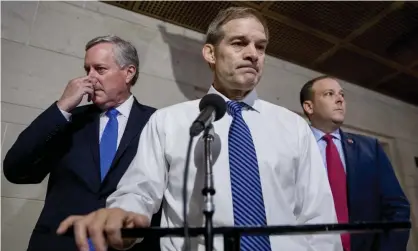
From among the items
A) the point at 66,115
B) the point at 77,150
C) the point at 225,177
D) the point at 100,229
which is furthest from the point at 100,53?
the point at 100,229

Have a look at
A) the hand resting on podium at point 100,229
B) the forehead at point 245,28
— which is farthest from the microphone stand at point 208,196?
the forehead at point 245,28

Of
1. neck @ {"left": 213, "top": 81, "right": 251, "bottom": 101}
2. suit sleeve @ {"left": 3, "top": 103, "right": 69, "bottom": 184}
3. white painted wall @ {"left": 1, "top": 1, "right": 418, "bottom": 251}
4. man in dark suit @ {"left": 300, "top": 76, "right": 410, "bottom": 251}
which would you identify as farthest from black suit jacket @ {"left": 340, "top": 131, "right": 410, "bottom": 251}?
suit sleeve @ {"left": 3, "top": 103, "right": 69, "bottom": 184}

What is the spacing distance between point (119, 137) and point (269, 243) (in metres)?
0.74

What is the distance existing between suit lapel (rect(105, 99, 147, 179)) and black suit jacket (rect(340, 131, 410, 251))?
94 centimetres

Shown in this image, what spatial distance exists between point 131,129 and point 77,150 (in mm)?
201

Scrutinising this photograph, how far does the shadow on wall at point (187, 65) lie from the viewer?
2.45 m

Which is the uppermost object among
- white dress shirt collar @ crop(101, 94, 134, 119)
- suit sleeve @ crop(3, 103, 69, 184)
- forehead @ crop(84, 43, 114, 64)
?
forehead @ crop(84, 43, 114, 64)

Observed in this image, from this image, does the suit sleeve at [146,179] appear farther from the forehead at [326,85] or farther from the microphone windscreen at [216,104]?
the forehead at [326,85]

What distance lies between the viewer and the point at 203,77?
2.54 metres

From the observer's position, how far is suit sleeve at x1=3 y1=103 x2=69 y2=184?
124 cm

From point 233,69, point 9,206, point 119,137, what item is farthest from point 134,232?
point 9,206

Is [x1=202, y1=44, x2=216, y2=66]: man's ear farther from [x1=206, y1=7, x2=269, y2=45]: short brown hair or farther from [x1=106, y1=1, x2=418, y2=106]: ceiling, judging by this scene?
[x1=106, y1=1, x2=418, y2=106]: ceiling

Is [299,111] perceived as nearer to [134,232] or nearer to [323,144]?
[323,144]

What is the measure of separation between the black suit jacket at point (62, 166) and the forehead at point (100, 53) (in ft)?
1.02
